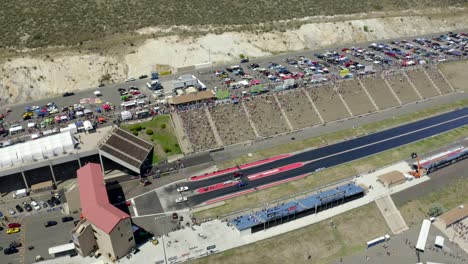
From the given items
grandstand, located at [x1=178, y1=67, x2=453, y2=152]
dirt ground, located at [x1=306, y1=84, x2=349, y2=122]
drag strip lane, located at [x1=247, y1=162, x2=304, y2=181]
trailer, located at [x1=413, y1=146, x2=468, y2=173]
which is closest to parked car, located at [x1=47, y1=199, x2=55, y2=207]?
grandstand, located at [x1=178, y1=67, x2=453, y2=152]

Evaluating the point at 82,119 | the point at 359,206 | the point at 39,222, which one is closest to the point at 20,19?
the point at 82,119

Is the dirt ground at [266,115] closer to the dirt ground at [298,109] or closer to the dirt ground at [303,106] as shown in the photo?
the dirt ground at [303,106]

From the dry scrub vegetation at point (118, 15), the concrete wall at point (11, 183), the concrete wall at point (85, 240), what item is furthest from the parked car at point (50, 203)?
the dry scrub vegetation at point (118, 15)

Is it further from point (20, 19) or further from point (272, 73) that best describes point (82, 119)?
point (272, 73)

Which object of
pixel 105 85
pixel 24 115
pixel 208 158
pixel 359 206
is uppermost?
pixel 105 85

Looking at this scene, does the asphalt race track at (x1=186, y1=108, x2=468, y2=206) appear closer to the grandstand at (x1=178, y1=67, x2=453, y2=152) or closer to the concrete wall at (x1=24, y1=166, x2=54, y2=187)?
the grandstand at (x1=178, y1=67, x2=453, y2=152)

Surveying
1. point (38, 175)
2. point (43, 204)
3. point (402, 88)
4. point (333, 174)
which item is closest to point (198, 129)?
point (333, 174)

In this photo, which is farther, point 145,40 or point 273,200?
point 145,40
